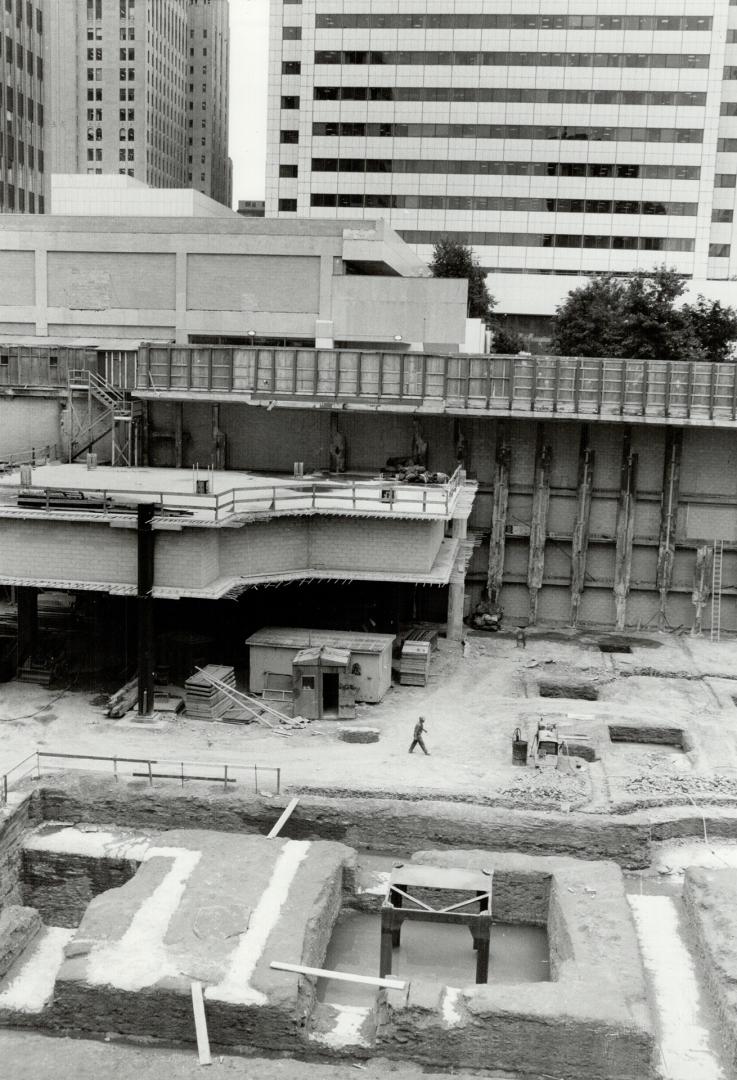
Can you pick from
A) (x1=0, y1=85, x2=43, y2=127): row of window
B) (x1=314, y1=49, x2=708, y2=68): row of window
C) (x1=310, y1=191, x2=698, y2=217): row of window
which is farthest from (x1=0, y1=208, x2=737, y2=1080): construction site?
(x1=0, y1=85, x2=43, y2=127): row of window

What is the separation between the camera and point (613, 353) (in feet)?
198

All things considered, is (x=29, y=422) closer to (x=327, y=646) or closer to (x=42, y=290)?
(x=42, y=290)

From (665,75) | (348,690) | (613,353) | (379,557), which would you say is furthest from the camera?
(665,75)

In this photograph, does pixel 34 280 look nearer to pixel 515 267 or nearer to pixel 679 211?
pixel 515 267

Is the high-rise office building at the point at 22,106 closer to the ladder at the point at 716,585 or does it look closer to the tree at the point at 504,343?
the tree at the point at 504,343

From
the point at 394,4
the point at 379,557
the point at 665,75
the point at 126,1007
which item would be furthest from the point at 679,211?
the point at 126,1007

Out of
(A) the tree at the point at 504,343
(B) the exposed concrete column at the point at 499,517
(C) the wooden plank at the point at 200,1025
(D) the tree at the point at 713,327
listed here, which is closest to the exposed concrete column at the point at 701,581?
(B) the exposed concrete column at the point at 499,517

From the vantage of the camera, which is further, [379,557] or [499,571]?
[499,571]

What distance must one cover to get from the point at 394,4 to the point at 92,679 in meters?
65.7

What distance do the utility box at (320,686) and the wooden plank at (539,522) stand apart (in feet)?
46.8

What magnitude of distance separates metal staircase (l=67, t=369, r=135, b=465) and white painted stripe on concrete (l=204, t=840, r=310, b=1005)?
24.8 meters

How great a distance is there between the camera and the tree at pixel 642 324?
191ft

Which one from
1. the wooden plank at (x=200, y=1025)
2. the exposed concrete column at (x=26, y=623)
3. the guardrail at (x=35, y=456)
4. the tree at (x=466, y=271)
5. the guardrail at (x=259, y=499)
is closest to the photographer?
the wooden plank at (x=200, y=1025)

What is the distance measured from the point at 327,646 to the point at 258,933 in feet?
44.5
